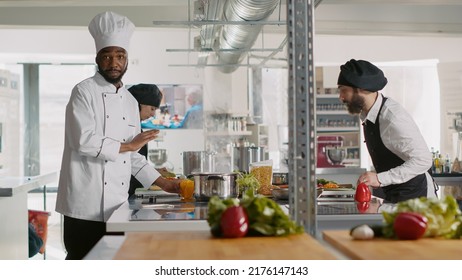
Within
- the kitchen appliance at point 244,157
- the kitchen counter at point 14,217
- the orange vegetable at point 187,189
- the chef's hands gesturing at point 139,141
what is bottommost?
the kitchen counter at point 14,217

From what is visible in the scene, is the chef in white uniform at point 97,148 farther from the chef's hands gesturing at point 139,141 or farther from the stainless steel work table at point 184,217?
the stainless steel work table at point 184,217

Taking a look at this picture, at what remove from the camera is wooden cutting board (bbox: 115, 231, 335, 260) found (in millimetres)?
1849

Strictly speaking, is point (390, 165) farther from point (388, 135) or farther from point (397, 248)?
point (397, 248)

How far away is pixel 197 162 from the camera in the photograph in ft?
17.4

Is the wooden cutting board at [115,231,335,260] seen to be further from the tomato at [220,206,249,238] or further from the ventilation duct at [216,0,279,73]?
the ventilation duct at [216,0,279,73]

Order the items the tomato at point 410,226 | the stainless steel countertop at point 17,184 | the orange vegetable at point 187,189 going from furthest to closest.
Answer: the stainless steel countertop at point 17,184 → the orange vegetable at point 187,189 → the tomato at point 410,226

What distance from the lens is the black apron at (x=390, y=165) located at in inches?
153

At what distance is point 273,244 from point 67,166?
1812 mm

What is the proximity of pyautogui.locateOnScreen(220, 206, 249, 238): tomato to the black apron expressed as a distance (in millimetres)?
1929

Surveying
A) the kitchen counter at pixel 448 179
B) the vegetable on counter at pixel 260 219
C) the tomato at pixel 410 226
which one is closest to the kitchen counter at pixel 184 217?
the vegetable on counter at pixel 260 219

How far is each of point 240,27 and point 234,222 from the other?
489 centimetres

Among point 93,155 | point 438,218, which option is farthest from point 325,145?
point 438,218

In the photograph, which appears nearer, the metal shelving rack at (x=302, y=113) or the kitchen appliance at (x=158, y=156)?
the metal shelving rack at (x=302, y=113)

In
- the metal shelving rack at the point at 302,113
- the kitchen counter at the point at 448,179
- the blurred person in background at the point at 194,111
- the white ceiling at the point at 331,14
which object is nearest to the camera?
the metal shelving rack at the point at 302,113
